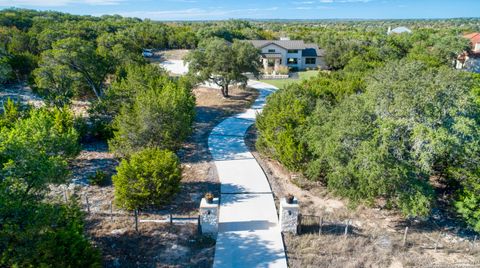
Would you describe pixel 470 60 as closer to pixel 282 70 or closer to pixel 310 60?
pixel 310 60

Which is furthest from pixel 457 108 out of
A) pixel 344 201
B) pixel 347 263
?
pixel 347 263

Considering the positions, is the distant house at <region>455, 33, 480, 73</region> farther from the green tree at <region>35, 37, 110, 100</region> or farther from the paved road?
the green tree at <region>35, 37, 110, 100</region>

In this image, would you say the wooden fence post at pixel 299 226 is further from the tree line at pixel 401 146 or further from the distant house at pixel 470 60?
the distant house at pixel 470 60

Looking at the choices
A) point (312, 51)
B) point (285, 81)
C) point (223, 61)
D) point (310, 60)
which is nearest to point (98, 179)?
point (223, 61)

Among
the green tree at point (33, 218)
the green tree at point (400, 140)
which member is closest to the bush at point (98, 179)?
the green tree at point (33, 218)

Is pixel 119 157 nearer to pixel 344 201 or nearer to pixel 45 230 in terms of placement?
pixel 45 230

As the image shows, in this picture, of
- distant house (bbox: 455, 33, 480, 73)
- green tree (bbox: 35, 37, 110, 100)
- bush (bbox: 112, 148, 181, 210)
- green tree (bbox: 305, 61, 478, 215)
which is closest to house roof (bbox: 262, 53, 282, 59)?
distant house (bbox: 455, 33, 480, 73)
